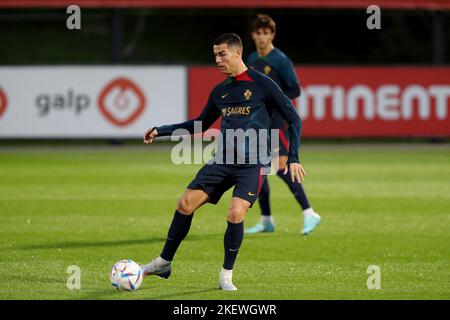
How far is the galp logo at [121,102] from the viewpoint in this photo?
24.9m

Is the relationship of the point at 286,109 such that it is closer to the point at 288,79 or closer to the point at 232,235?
the point at 232,235

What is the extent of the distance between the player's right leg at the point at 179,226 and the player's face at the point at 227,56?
112 centimetres

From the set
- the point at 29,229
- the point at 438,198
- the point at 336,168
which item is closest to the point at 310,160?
the point at 336,168

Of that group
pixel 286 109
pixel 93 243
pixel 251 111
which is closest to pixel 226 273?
pixel 251 111

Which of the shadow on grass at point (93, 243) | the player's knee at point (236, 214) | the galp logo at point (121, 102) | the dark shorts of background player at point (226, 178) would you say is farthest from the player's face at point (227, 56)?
the galp logo at point (121, 102)

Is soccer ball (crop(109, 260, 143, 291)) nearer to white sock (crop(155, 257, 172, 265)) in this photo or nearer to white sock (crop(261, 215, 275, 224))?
white sock (crop(155, 257, 172, 265))

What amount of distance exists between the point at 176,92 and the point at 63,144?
142 inches

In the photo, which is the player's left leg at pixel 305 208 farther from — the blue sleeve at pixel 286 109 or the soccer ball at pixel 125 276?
the soccer ball at pixel 125 276

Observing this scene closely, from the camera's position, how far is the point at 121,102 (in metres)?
24.9

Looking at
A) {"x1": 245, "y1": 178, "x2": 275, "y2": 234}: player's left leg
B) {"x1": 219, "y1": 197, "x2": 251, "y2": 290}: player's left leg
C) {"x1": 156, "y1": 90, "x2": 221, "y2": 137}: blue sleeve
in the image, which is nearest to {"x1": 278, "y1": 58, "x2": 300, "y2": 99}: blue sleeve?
{"x1": 245, "y1": 178, "x2": 275, "y2": 234}: player's left leg

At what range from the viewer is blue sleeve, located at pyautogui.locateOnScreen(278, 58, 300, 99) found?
41.3ft

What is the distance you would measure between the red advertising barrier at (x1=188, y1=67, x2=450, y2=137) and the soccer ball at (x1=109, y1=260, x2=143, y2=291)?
17122 millimetres

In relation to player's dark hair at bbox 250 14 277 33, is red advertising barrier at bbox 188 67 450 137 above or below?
below

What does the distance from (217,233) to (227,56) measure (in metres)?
4.13
